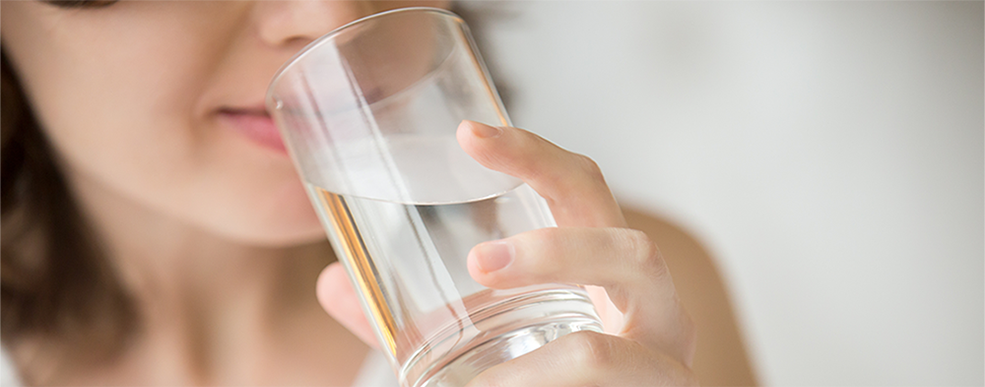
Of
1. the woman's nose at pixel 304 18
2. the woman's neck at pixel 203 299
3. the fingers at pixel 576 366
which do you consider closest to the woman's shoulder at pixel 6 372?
the woman's neck at pixel 203 299

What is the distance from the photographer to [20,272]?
772mm

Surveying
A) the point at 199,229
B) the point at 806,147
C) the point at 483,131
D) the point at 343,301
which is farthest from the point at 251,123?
the point at 806,147

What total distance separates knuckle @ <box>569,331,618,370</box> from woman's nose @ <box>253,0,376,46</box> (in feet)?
0.89

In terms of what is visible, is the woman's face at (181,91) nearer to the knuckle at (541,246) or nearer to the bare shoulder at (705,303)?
the knuckle at (541,246)

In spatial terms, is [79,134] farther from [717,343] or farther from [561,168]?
[717,343]

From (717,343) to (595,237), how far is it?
28.0 inches

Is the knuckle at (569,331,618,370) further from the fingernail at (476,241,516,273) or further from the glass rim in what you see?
the glass rim

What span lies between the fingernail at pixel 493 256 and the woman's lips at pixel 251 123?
0.28m

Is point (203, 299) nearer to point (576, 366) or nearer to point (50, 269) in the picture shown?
point (50, 269)

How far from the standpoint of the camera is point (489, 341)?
0.31m

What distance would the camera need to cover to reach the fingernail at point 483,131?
11.8 inches

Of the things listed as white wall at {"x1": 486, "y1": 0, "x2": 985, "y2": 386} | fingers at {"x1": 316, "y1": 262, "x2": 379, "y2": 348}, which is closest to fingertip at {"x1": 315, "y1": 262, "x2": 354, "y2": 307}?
fingers at {"x1": 316, "y1": 262, "x2": 379, "y2": 348}

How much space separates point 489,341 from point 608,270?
9 cm

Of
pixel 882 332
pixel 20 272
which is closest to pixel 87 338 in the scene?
pixel 20 272
